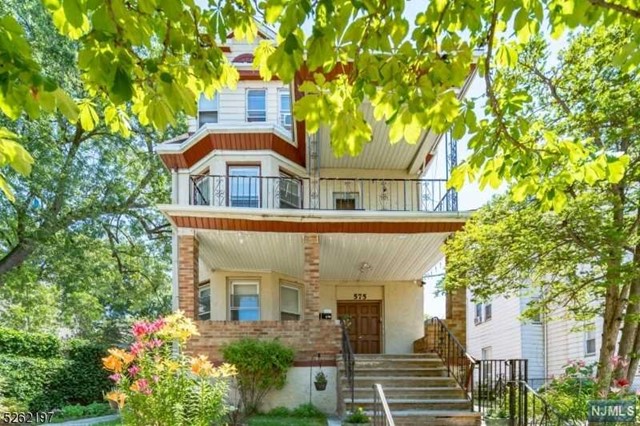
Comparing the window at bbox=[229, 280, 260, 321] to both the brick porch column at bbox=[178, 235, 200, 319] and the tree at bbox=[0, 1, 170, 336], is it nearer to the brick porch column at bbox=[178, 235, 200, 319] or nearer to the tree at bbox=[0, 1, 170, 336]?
the brick porch column at bbox=[178, 235, 200, 319]

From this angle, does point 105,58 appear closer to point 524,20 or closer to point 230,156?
point 524,20

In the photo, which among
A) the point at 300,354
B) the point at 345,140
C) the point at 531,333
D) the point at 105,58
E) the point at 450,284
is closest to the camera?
the point at 105,58

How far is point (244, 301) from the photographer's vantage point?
15.0 m

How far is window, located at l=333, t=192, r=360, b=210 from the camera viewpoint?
1475cm

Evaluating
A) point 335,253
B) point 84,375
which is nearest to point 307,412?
point 335,253

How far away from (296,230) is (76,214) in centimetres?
885

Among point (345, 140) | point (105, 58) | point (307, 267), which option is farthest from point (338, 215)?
point (105, 58)

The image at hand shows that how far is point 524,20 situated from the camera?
264 cm

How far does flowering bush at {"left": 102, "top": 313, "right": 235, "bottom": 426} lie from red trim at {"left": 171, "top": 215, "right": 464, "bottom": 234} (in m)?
5.72

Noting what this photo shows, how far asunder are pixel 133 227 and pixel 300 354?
35.8 feet

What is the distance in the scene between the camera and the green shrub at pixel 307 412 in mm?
10672

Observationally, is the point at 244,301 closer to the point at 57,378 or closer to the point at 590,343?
the point at 57,378

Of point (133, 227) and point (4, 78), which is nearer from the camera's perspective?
point (4, 78)

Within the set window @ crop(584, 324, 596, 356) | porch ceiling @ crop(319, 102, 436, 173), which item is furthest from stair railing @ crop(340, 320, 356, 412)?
window @ crop(584, 324, 596, 356)
